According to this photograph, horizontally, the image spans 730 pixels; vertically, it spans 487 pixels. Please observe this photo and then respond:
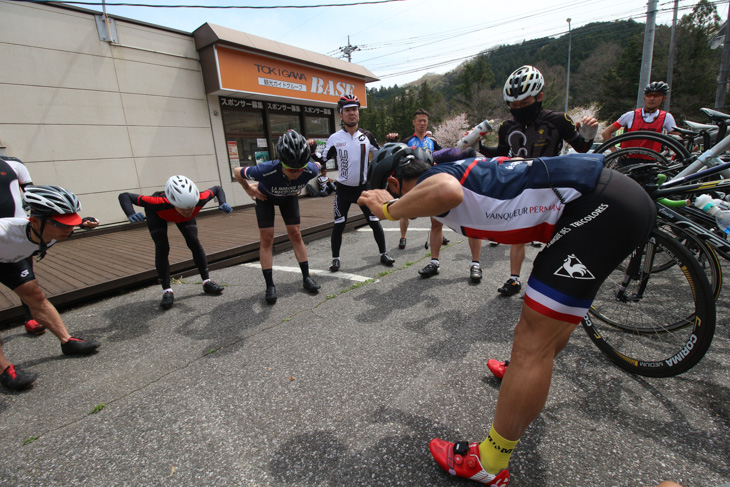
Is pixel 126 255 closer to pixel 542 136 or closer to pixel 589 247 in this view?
pixel 542 136

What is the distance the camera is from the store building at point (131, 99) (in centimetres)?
700

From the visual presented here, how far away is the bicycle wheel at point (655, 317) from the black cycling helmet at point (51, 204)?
12.8ft

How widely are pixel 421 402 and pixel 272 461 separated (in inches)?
36.1

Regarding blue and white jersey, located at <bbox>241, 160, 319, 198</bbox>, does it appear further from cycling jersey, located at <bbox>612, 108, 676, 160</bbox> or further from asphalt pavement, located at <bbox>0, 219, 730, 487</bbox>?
cycling jersey, located at <bbox>612, 108, 676, 160</bbox>

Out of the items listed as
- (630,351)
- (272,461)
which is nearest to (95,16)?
(272,461)

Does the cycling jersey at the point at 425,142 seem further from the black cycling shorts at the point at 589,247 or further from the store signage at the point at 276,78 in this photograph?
the store signage at the point at 276,78

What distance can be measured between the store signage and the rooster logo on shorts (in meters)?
10.1

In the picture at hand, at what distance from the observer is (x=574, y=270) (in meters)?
1.45

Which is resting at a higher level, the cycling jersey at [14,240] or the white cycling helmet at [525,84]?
the white cycling helmet at [525,84]

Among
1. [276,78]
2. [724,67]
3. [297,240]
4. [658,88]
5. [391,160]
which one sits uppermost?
[276,78]

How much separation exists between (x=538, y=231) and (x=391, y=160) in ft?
2.68

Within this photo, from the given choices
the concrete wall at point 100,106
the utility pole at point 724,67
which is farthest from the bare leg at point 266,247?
the utility pole at point 724,67

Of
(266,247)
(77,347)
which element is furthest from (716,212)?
(77,347)

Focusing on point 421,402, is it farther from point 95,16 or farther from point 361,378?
point 95,16
